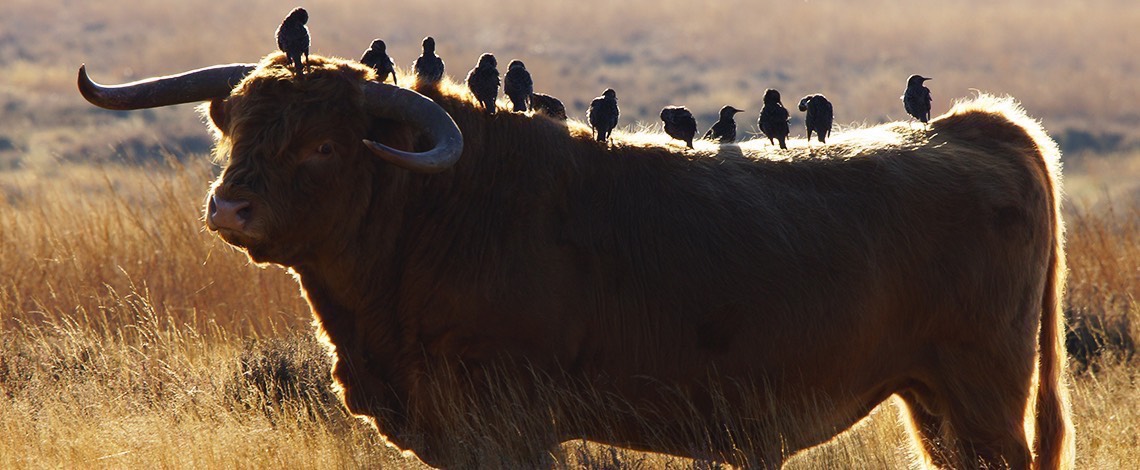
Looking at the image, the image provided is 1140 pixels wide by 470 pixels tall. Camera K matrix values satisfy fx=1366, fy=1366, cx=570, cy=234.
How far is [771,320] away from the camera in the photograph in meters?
5.82

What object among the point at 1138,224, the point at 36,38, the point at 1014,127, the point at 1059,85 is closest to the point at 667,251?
the point at 1014,127

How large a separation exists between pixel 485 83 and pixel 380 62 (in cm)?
54

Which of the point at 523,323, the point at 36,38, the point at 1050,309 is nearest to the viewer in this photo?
the point at 523,323

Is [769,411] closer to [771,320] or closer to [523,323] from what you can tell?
[771,320]

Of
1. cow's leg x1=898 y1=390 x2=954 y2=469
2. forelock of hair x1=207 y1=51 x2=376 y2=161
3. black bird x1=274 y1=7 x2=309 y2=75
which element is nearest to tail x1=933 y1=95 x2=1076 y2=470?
cow's leg x1=898 y1=390 x2=954 y2=469

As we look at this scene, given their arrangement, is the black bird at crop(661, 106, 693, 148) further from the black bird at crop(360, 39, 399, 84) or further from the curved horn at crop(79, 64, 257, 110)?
the curved horn at crop(79, 64, 257, 110)

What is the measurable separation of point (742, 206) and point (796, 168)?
1.29ft

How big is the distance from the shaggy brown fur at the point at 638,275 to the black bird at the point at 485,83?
150 millimetres

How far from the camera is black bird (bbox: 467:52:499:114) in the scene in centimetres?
616

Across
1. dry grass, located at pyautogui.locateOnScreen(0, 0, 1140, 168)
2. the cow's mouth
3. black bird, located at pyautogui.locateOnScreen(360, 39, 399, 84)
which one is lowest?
the cow's mouth

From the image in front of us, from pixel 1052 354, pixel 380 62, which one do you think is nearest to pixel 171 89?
pixel 380 62

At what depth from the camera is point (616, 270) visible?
5.77 metres

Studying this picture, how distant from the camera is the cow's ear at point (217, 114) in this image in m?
6.09

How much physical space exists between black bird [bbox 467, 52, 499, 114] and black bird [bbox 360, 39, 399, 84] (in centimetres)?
40
